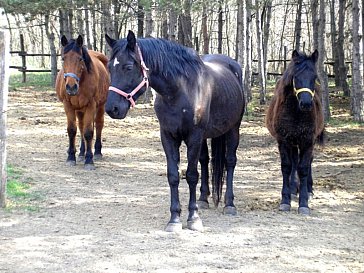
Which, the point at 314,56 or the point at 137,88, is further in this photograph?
the point at 314,56

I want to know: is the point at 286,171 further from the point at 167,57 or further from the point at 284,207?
the point at 167,57

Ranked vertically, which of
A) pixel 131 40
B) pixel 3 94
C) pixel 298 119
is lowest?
pixel 298 119

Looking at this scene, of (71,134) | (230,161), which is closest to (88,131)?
(71,134)

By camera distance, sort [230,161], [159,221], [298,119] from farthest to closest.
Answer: [230,161] < [298,119] < [159,221]

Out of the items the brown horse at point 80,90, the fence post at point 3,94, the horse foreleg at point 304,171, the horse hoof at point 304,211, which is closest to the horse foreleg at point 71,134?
the brown horse at point 80,90

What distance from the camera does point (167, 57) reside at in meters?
5.60

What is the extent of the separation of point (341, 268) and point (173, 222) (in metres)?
1.83

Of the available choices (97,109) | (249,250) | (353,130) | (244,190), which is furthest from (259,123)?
(249,250)

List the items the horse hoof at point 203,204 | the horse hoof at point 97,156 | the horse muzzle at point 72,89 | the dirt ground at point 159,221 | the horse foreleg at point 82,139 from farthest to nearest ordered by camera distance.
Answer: the horse hoof at point 97,156
the horse foreleg at point 82,139
the horse muzzle at point 72,89
the horse hoof at point 203,204
the dirt ground at point 159,221

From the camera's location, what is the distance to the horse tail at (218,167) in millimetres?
6848

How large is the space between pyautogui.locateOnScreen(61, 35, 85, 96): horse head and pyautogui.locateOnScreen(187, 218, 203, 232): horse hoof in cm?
355

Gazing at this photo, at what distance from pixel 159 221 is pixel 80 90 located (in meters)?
3.61

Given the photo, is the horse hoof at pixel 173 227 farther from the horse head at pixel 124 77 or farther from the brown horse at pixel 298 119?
the brown horse at pixel 298 119

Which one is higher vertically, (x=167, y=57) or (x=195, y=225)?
(x=167, y=57)
